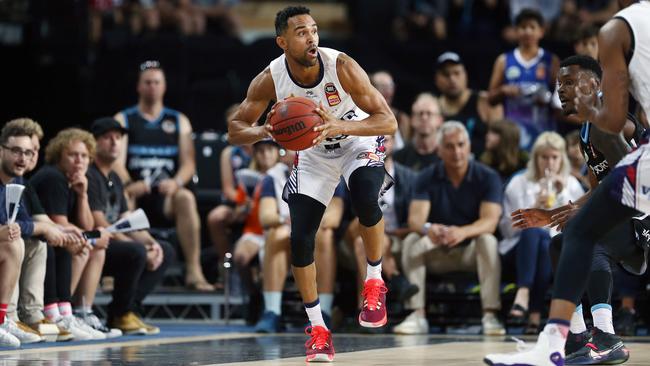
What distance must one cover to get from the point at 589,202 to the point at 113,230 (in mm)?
4390

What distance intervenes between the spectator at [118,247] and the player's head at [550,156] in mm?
2952

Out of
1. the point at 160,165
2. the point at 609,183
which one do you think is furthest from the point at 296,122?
the point at 160,165

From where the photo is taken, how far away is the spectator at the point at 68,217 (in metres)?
7.65

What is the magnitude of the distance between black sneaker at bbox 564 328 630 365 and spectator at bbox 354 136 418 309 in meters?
2.87

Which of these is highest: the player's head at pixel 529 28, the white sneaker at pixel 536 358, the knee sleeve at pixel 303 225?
the player's head at pixel 529 28

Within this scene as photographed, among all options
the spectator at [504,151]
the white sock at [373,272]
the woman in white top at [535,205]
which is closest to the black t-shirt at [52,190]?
the white sock at [373,272]

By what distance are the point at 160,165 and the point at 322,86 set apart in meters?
4.09

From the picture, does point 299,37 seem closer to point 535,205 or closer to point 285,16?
point 285,16

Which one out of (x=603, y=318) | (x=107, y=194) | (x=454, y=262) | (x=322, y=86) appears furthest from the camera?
(x=454, y=262)

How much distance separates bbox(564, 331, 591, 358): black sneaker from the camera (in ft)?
19.1

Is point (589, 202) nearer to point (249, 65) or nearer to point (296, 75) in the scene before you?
point (296, 75)

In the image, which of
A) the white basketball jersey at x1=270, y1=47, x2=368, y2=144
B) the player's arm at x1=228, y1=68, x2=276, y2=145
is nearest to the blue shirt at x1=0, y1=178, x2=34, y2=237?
the player's arm at x1=228, y1=68, x2=276, y2=145

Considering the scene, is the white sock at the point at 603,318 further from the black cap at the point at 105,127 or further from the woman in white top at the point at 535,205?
the black cap at the point at 105,127

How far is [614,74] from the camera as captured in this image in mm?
4445
